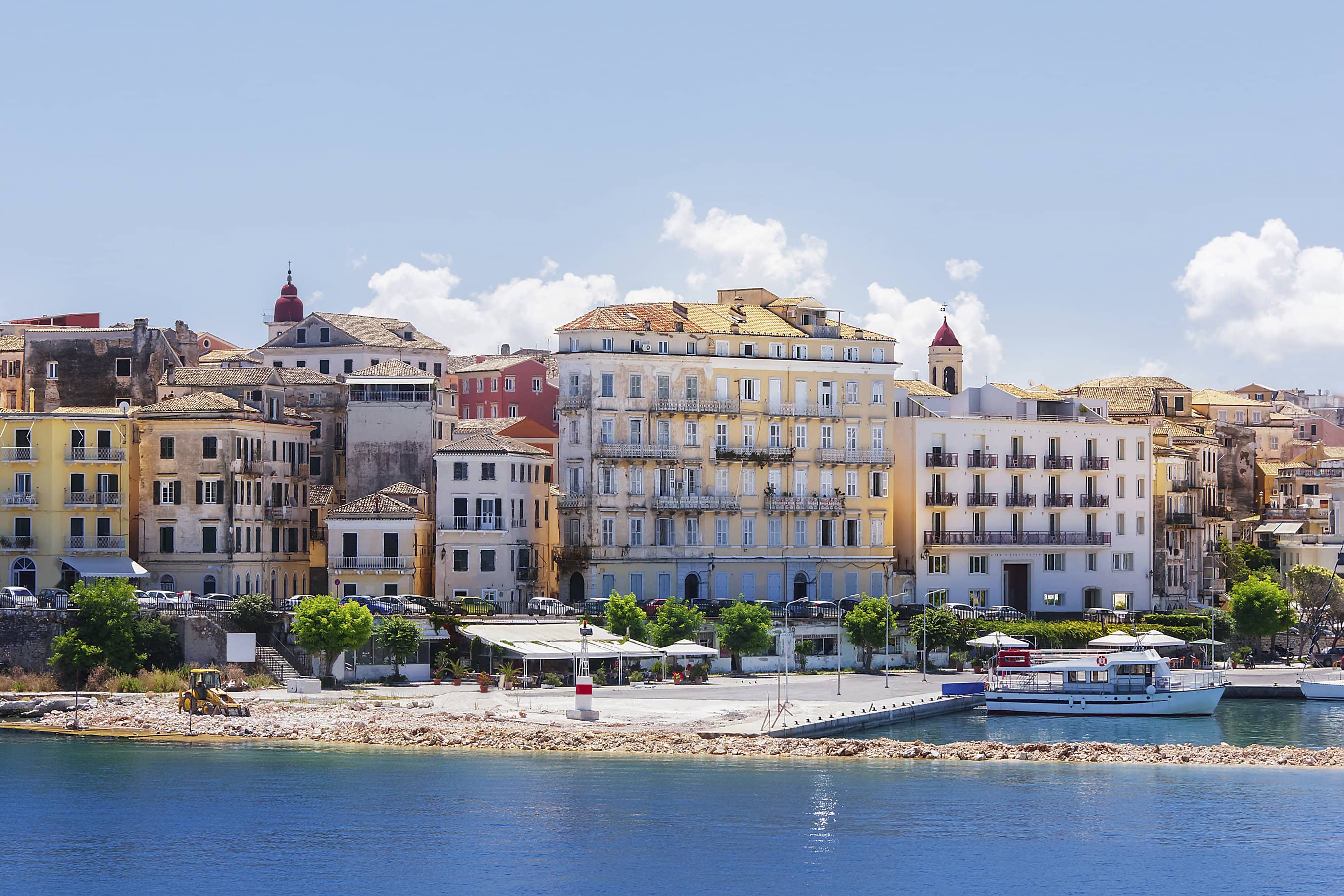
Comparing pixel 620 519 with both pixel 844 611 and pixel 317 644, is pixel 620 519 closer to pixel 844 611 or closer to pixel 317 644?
pixel 844 611

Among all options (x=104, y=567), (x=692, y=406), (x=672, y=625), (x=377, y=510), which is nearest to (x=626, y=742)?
(x=672, y=625)

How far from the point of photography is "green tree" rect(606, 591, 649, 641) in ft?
325

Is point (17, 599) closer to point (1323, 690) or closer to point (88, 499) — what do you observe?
point (88, 499)

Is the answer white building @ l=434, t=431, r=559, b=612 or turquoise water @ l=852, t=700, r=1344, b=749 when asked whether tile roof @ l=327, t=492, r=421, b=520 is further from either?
turquoise water @ l=852, t=700, r=1344, b=749

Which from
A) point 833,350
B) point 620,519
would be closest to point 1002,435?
point 833,350

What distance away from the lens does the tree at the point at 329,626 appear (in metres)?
90.1

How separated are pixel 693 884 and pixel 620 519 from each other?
51.2 m

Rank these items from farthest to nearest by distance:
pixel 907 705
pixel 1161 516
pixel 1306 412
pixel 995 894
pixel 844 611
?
1. pixel 1306 412
2. pixel 1161 516
3. pixel 844 611
4. pixel 907 705
5. pixel 995 894

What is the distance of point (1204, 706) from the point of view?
315 feet

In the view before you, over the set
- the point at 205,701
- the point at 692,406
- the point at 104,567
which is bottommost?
the point at 205,701

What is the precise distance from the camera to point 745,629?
10044 cm

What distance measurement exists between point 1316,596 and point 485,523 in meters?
50.1

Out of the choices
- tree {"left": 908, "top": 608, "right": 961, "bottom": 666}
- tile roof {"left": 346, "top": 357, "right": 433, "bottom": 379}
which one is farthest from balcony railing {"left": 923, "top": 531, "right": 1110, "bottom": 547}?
tile roof {"left": 346, "top": 357, "right": 433, "bottom": 379}

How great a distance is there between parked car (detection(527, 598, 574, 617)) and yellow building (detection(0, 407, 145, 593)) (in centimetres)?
1935
